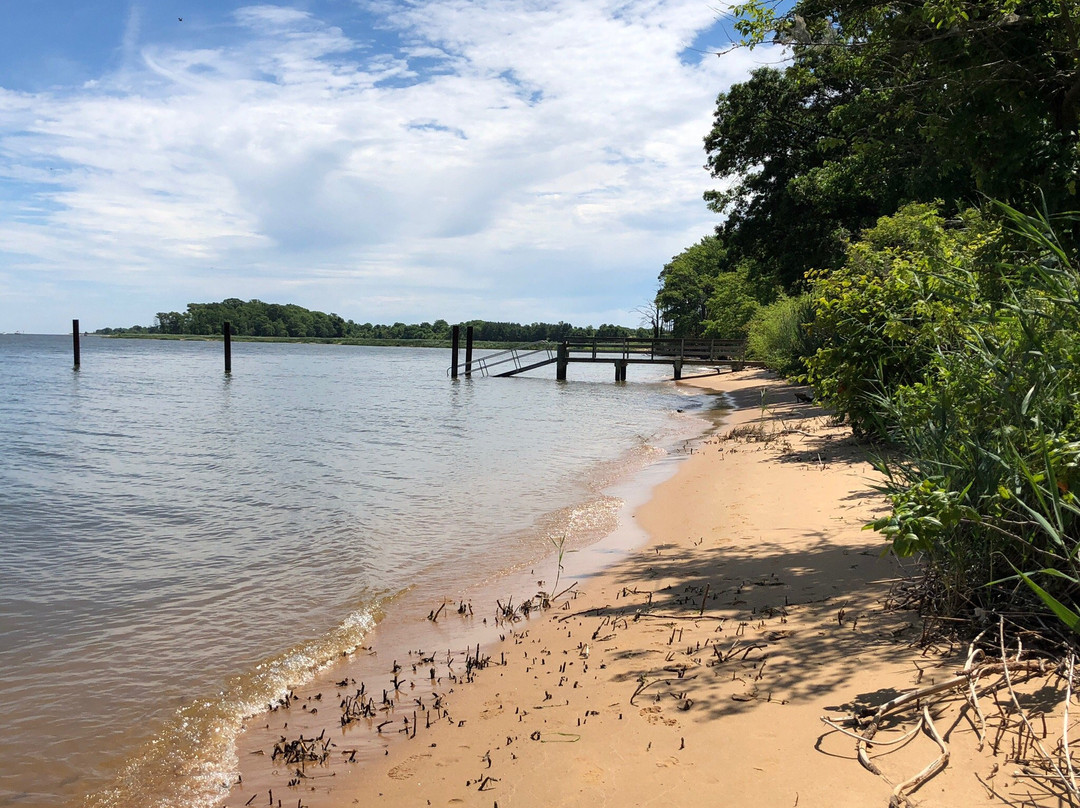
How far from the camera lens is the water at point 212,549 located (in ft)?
15.5

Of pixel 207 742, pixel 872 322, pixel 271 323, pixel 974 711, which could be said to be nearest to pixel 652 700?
pixel 974 711

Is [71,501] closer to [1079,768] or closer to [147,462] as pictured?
[147,462]

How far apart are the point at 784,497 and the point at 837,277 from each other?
3.66 metres

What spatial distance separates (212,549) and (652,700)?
21.2 feet

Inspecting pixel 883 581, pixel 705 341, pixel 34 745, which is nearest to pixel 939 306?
pixel 883 581

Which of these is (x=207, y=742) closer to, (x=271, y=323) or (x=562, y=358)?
(x=562, y=358)

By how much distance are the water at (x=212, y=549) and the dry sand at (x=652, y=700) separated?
0.69 metres

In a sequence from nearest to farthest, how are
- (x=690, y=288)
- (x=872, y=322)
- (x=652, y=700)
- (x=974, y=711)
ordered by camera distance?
(x=974, y=711) < (x=652, y=700) < (x=872, y=322) < (x=690, y=288)

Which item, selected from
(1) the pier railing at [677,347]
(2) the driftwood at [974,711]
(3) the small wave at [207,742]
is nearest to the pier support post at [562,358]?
(1) the pier railing at [677,347]

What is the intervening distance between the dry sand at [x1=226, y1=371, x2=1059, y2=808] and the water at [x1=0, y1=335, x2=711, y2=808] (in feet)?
2.27

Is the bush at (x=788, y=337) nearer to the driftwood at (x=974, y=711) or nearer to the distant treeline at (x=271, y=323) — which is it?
the driftwood at (x=974, y=711)

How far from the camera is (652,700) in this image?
4141 mm

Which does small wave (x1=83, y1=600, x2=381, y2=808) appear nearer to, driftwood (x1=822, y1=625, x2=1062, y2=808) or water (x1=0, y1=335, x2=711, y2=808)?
water (x1=0, y1=335, x2=711, y2=808)

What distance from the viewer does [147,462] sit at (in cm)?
1532
